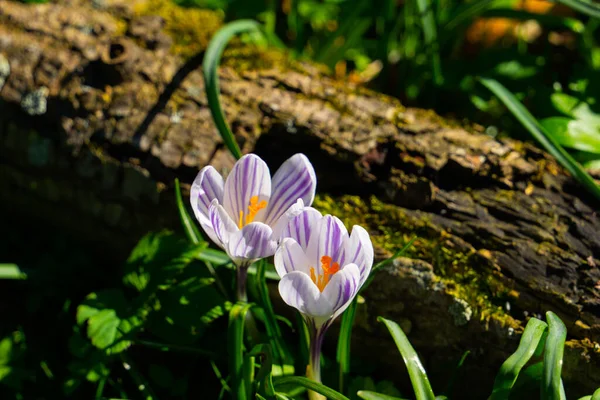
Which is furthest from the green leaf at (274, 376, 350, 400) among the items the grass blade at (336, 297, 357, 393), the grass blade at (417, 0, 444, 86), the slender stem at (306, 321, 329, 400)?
the grass blade at (417, 0, 444, 86)

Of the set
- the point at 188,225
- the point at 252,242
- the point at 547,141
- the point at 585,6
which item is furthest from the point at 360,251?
the point at 585,6

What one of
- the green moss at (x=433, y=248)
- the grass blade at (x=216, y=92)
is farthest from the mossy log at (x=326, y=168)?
the grass blade at (x=216, y=92)

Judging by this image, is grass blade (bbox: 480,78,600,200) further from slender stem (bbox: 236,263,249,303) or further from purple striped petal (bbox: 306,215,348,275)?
slender stem (bbox: 236,263,249,303)

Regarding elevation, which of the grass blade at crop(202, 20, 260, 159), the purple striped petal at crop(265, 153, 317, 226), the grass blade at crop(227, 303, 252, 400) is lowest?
the grass blade at crop(227, 303, 252, 400)

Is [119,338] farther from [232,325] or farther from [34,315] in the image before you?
[34,315]

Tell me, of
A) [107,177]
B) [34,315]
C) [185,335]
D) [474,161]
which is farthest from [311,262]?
[34,315]

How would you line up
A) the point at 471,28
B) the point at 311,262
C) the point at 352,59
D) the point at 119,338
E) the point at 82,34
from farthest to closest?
the point at 471,28
the point at 352,59
the point at 82,34
the point at 119,338
the point at 311,262
